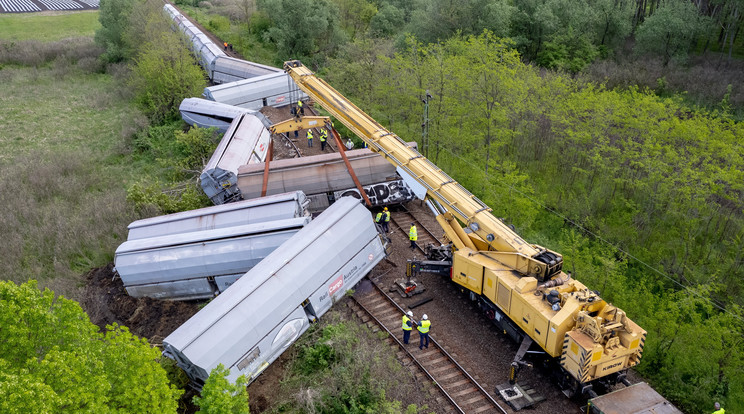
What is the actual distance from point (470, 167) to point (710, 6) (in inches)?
1505

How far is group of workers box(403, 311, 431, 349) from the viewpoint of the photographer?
17141mm

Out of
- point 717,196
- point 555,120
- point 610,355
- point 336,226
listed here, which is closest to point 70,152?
point 336,226

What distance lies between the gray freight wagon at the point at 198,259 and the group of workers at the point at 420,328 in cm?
596

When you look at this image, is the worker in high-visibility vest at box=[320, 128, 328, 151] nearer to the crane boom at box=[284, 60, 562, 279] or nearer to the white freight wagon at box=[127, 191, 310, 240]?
the crane boom at box=[284, 60, 562, 279]

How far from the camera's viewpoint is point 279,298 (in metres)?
17.2

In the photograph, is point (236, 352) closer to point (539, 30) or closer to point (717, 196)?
point (717, 196)

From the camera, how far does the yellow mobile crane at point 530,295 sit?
573 inches

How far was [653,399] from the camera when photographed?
47.6ft

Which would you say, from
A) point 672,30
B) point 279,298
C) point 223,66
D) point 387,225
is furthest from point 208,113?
point 672,30

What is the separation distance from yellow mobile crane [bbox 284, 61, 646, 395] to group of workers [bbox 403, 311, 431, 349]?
2.40 m

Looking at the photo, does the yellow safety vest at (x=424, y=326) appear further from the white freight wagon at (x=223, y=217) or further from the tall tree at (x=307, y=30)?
the tall tree at (x=307, y=30)

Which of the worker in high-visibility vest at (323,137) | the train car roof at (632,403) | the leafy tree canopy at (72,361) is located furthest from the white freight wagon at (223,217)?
the train car roof at (632,403)

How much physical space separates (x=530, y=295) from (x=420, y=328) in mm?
3915

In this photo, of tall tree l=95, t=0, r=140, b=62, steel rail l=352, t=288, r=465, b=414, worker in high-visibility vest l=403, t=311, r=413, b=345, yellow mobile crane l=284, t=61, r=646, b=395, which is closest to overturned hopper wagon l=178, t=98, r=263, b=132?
yellow mobile crane l=284, t=61, r=646, b=395
